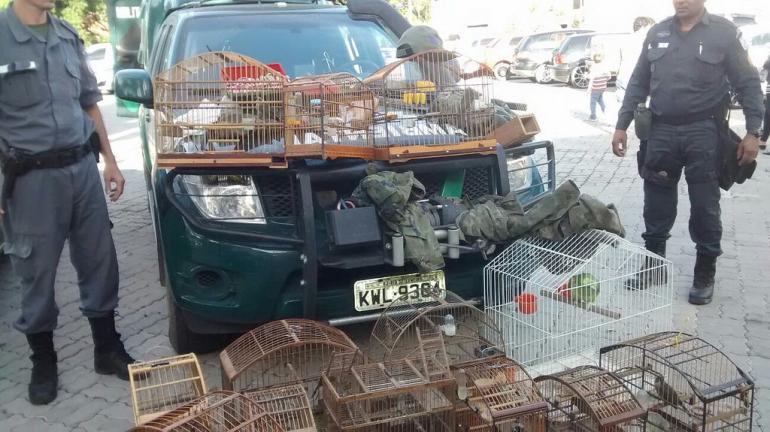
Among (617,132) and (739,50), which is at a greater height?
(739,50)

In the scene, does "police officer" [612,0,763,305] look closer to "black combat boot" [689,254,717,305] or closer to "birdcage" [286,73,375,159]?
"black combat boot" [689,254,717,305]

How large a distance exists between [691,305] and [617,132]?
4.18 feet

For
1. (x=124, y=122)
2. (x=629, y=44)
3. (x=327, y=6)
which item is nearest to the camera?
(x=327, y=6)

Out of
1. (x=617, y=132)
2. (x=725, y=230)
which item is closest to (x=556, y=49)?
(x=725, y=230)

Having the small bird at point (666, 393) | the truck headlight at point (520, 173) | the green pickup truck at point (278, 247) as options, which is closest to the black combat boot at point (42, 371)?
the green pickup truck at point (278, 247)

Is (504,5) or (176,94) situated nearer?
(176,94)

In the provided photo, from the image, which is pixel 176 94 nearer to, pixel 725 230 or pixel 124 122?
pixel 725 230

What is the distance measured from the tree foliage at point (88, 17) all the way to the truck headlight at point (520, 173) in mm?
34195

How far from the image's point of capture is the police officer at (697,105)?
15.3 ft

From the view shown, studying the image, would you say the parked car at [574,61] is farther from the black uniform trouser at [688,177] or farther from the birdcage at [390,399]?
the birdcage at [390,399]

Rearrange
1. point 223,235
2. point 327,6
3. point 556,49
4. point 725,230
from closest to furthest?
point 223,235, point 327,6, point 725,230, point 556,49

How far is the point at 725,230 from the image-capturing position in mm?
6750

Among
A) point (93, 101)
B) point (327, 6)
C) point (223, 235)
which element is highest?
point (327, 6)

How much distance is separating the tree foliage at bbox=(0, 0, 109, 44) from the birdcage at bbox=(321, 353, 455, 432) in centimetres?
3546
